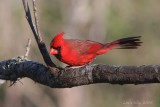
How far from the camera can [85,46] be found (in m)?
4.39

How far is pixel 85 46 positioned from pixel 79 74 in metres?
1.12

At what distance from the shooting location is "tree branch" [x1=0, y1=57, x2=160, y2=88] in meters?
2.91

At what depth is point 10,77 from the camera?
3898mm

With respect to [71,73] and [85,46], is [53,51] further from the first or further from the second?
[71,73]

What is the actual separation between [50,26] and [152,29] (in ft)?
8.62

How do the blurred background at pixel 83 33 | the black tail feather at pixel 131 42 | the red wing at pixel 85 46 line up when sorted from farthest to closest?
1. the blurred background at pixel 83 33
2. the red wing at pixel 85 46
3. the black tail feather at pixel 131 42

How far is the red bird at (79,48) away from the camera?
4.09 metres

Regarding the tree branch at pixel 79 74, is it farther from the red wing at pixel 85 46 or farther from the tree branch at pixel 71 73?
the red wing at pixel 85 46

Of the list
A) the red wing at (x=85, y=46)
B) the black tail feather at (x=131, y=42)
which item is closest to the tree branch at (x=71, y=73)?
the red wing at (x=85, y=46)

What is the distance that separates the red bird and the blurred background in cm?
494

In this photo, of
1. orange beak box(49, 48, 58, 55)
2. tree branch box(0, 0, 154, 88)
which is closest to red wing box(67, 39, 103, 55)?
orange beak box(49, 48, 58, 55)

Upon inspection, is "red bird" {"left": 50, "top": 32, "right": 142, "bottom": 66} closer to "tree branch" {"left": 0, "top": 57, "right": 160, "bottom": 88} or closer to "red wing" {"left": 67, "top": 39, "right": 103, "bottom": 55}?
"red wing" {"left": 67, "top": 39, "right": 103, "bottom": 55}

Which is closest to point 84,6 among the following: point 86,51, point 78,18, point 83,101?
point 78,18

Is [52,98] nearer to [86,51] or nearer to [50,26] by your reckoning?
[50,26]
